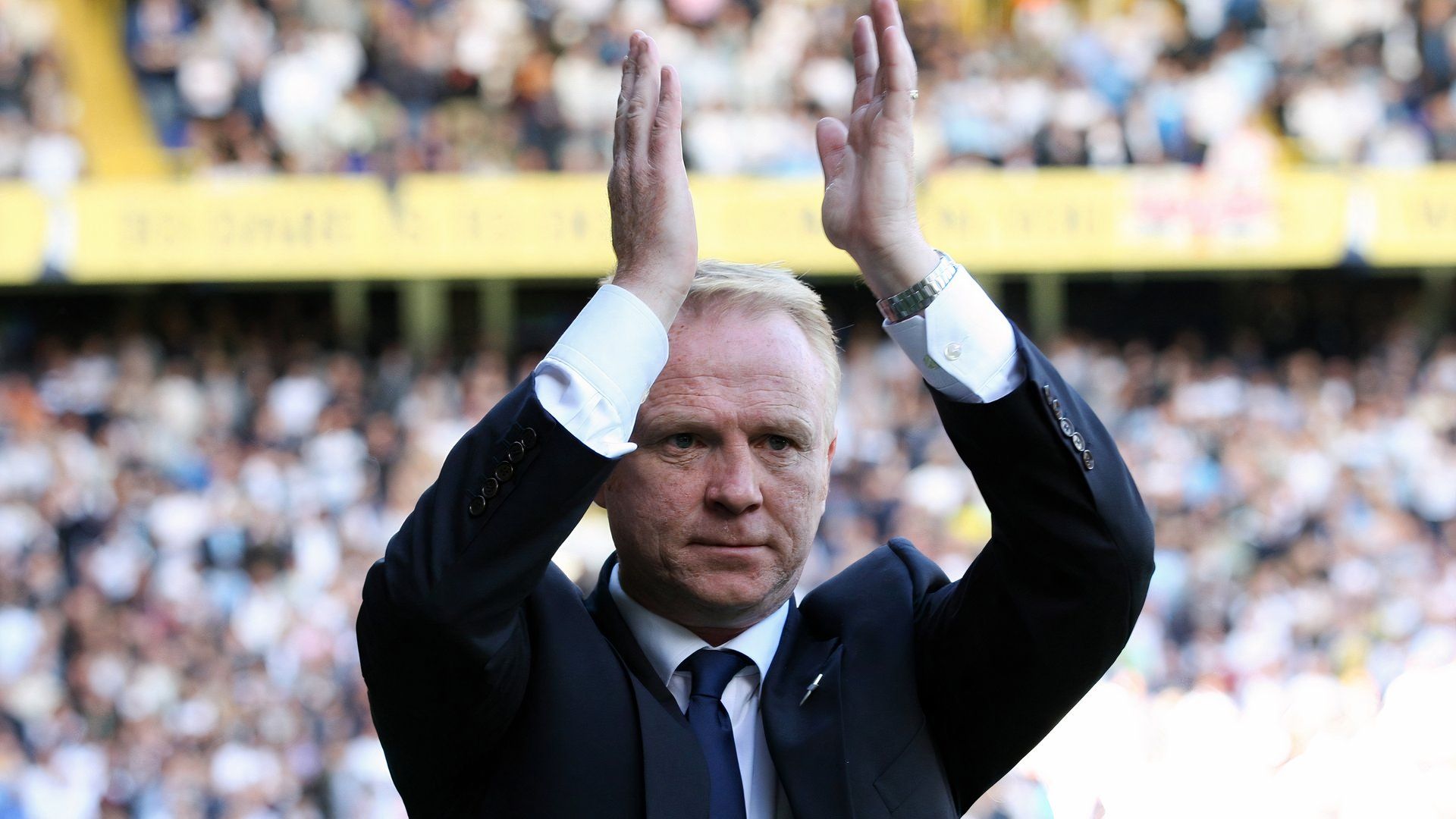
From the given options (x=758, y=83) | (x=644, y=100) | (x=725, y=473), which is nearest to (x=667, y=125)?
(x=644, y=100)

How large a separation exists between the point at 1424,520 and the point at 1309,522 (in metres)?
0.94

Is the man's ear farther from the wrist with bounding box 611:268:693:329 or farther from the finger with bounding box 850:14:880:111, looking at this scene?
the finger with bounding box 850:14:880:111

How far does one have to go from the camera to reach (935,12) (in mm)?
13828

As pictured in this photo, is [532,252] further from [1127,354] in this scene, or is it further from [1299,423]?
[1299,423]

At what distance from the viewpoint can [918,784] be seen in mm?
2061

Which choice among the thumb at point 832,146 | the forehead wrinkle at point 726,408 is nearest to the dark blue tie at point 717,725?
the forehead wrinkle at point 726,408

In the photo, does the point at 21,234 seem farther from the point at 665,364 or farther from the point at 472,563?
the point at 472,563

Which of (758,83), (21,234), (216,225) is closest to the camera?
(21,234)

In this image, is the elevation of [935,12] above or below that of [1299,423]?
above

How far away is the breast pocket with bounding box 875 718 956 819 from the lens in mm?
2023

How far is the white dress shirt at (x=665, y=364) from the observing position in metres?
1.86

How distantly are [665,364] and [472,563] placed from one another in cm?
35

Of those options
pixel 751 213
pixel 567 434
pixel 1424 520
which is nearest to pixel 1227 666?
pixel 1424 520

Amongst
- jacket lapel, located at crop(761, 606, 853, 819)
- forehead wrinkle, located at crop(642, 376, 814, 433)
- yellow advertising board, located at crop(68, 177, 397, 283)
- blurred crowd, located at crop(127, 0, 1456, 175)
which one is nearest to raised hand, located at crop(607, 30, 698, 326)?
forehead wrinkle, located at crop(642, 376, 814, 433)
